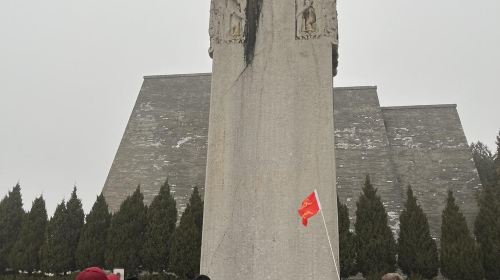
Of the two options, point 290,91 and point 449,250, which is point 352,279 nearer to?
point 449,250

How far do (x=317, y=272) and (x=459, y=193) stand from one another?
16.9 meters

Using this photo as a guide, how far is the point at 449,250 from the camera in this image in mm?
13562

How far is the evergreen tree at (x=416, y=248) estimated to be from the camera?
44.8 ft

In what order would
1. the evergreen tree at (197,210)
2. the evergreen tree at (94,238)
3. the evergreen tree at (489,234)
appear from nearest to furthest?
the evergreen tree at (489,234) → the evergreen tree at (197,210) → the evergreen tree at (94,238)

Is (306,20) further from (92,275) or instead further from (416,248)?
(416,248)

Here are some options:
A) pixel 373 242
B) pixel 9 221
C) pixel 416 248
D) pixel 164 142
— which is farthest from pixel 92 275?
pixel 164 142

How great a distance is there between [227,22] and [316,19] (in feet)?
3.65

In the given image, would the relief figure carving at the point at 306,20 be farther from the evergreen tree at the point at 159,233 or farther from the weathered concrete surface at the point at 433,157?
the weathered concrete surface at the point at 433,157

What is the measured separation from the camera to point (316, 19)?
5855mm

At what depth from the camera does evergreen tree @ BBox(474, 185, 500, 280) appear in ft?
43.8

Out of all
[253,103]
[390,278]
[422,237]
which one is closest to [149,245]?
[422,237]

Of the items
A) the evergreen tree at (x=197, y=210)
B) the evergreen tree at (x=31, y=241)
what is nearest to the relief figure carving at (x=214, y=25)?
the evergreen tree at (x=197, y=210)

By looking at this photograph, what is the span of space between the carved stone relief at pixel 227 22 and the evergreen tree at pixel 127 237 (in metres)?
10.5

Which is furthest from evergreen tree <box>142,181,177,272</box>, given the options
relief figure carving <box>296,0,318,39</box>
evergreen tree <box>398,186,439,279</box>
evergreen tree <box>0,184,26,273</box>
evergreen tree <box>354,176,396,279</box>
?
relief figure carving <box>296,0,318,39</box>
